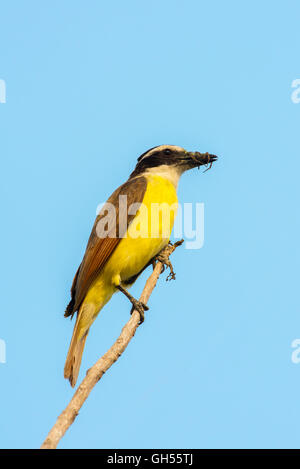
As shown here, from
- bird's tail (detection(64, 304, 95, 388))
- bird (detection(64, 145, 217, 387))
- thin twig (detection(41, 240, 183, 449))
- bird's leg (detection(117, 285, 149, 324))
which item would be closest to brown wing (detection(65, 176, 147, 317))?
bird (detection(64, 145, 217, 387))

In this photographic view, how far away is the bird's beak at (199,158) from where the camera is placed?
304 inches

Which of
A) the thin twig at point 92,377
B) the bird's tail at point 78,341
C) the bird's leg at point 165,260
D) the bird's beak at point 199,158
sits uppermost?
the bird's beak at point 199,158

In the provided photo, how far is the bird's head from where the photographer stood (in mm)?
7781

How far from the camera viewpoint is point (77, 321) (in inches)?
266

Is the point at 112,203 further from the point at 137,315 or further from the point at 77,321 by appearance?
the point at 137,315

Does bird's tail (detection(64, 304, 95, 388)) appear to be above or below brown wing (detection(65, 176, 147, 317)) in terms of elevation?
below

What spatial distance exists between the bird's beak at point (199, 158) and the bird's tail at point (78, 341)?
84.9 inches

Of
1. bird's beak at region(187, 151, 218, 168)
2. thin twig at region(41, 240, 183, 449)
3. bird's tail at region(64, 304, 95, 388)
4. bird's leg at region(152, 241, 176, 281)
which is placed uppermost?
bird's beak at region(187, 151, 218, 168)

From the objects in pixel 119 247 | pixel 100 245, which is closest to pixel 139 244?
pixel 119 247

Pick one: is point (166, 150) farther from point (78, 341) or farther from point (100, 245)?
point (78, 341)

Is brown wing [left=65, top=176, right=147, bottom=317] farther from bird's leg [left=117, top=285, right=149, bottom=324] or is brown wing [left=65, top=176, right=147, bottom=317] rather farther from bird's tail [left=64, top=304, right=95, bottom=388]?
bird's leg [left=117, top=285, right=149, bottom=324]

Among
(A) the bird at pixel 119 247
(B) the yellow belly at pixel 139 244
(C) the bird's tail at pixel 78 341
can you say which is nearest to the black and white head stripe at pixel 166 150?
(A) the bird at pixel 119 247

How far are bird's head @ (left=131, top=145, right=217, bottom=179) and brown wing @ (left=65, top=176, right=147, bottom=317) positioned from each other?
64 centimetres

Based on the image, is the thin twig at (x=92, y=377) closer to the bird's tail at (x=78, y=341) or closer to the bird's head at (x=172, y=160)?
the bird's tail at (x=78, y=341)
